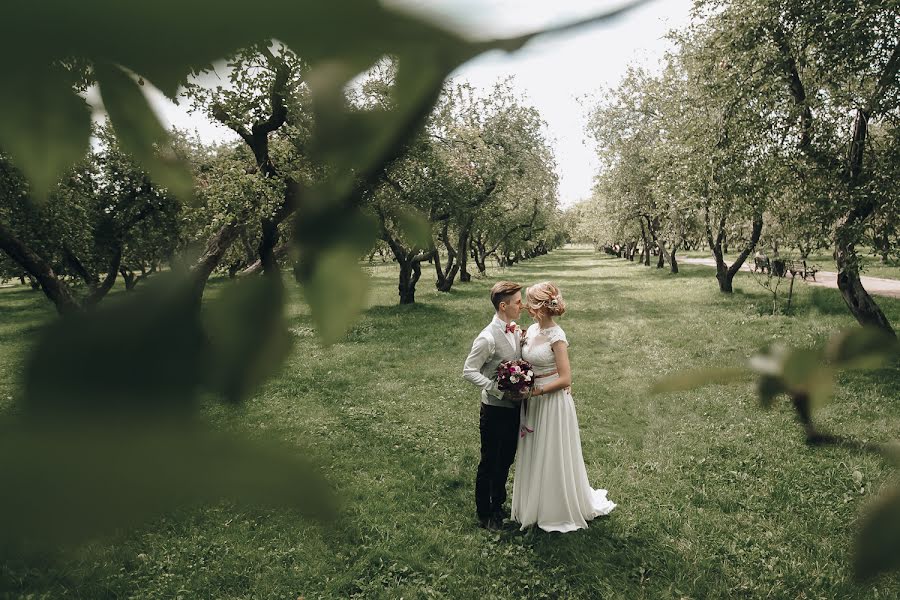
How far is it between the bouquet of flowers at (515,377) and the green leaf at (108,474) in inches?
172

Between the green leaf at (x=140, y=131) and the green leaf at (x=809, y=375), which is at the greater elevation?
the green leaf at (x=140, y=131)

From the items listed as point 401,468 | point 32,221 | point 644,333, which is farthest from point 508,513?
point 32,221

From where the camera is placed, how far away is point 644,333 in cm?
873

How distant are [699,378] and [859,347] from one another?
0.16m

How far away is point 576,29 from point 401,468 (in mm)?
6258

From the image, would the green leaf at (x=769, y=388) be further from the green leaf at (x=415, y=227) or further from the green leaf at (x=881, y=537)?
the green leaf at (x=415, y=227)

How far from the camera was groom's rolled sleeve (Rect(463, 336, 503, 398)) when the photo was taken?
4.88 m

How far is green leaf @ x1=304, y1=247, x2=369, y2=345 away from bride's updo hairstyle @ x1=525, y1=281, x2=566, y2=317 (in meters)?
4.65

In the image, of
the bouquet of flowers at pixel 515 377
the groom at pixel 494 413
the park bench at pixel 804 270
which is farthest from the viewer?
the groom at pixel 494 413

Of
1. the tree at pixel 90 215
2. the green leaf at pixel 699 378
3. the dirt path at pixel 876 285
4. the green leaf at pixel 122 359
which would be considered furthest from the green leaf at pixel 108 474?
the dirt path at pixel 876 285

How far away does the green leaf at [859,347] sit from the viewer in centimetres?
53

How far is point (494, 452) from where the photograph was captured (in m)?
5.10

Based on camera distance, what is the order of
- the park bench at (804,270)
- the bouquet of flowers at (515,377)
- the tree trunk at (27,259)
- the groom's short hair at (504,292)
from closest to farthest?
1. the tree trunk at (27,259)
2. the park bench at (804,270)
3. the bouquet of flowers at (515,377)
4. the groom's short hair at (504,292)

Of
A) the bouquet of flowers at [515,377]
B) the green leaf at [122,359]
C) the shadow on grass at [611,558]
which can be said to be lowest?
the shadow on grass at [611,558]
